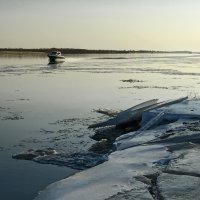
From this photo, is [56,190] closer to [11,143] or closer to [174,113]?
[11,143]

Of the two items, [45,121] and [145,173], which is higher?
[145,173]

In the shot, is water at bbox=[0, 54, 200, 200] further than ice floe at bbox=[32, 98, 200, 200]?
Yes

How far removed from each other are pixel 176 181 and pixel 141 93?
15.7 meters

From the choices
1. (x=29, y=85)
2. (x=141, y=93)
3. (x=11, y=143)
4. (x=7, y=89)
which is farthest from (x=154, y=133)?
(x=29, y=85)

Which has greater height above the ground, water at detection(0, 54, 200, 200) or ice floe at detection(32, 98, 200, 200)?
ice floe at detection(32, 98, 200, 200)

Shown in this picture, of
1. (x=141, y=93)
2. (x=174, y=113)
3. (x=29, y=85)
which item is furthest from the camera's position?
(x=29, y=85)

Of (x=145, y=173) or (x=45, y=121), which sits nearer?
(x=145, y=173)

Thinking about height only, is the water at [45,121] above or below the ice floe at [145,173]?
below

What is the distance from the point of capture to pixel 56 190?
566 centimetres

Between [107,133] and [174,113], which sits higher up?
[174,113]

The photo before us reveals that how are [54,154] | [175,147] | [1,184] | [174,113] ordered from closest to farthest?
[1,184] < [175,147] < [54,154] < [174,113]

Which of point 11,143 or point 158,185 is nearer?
point 158,185

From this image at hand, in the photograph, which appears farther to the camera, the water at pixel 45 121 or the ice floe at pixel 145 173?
the water at pixel 45 121

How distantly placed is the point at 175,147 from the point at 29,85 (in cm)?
1784
